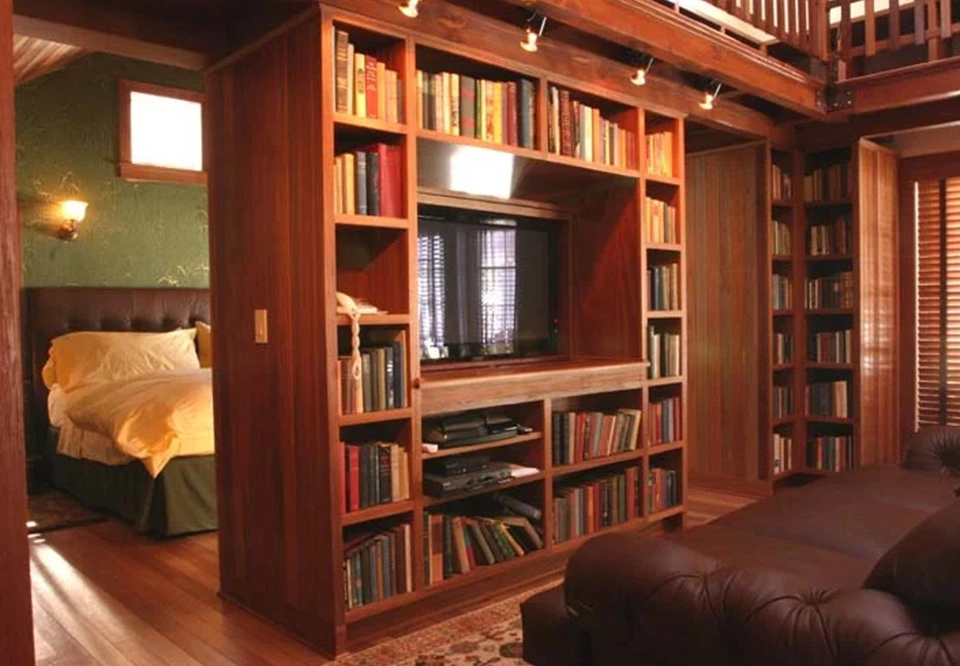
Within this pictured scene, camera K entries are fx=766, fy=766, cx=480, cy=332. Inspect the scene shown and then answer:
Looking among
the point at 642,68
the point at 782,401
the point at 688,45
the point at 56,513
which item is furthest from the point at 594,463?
the point at 56,513

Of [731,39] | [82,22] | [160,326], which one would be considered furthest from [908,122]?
[160,326]

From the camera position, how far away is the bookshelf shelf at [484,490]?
9.36 ft

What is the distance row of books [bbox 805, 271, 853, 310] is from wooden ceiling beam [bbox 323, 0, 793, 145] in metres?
1.20

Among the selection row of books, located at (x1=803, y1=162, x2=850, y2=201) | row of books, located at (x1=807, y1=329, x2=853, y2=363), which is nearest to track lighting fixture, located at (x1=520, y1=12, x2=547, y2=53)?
row of books, located at (x1=803, y1=162, x2=850, y2=201)

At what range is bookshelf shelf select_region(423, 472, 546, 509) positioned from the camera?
2.85 m

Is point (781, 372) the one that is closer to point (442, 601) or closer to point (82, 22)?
point (442, 601)

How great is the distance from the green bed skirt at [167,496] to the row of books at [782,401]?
3.38 metres

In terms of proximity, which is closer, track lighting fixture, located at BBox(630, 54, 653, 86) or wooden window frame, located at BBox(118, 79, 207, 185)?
track lighting fixture, located at BBox(630, 54, 653, 86)

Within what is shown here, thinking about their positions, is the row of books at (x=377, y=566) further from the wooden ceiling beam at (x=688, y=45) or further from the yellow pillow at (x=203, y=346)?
the yellow pillow at (x=203, y=346)

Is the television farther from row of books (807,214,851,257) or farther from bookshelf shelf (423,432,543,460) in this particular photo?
row of books (807,214,851,257)

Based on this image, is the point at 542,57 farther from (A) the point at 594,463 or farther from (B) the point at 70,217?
(B) the point at 70,217

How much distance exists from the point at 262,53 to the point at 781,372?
3.78 m

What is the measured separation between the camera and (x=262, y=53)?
281 centimetres

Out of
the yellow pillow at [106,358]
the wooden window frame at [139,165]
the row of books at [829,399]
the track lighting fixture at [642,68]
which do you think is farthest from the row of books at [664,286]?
the wooden window frame at [139,165]
